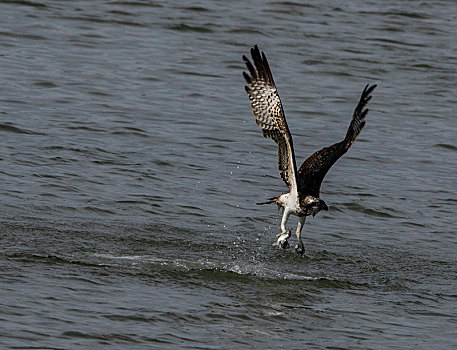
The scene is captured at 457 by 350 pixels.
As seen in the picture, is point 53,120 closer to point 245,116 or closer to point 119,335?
point 245,116

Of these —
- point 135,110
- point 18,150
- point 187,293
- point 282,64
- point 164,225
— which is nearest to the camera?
point 187,293

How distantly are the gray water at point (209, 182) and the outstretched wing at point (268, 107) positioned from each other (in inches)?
41.1

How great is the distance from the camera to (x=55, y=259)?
8.86 m

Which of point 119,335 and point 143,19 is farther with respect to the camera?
point 143,19

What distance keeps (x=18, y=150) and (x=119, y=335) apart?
18.2 feet

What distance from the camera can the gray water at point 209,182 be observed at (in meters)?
8.08

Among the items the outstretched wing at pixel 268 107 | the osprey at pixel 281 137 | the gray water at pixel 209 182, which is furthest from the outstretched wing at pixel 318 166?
the gray water at pixel 209 182

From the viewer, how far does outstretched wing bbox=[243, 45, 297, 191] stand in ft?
28.5

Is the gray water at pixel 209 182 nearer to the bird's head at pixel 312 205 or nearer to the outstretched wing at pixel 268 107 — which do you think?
the bird's head at pixel 312 205

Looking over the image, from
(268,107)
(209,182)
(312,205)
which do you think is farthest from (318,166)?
(209,182)

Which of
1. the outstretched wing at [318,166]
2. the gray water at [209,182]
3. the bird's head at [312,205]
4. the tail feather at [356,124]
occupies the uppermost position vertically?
the tail feather at [356,124]

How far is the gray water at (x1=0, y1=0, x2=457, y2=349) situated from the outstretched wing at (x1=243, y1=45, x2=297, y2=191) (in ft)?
3.43

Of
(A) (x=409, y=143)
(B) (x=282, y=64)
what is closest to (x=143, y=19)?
(B) (x=282, y=64)

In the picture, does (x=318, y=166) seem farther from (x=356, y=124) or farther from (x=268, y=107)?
(x=268, y=107)
